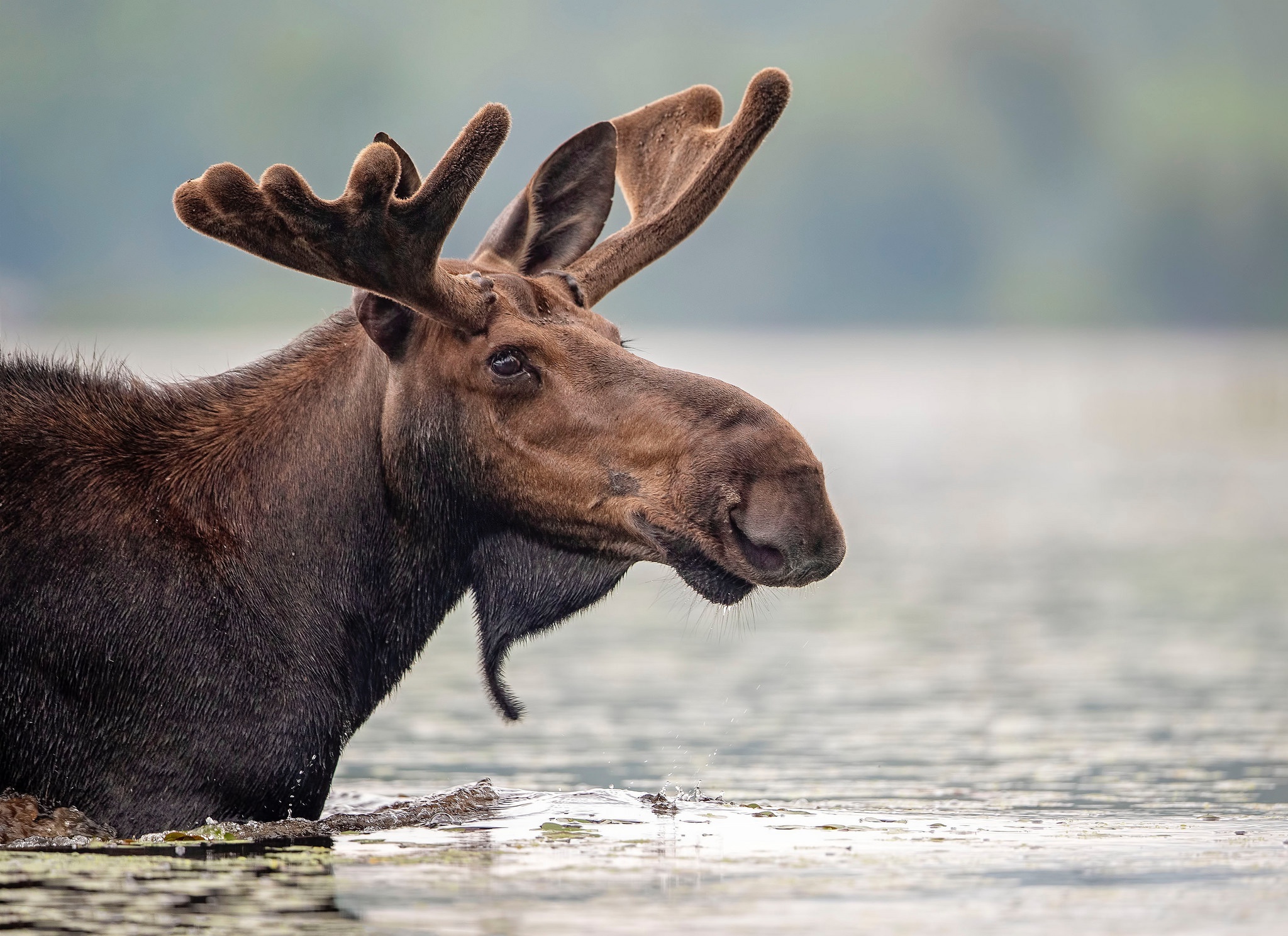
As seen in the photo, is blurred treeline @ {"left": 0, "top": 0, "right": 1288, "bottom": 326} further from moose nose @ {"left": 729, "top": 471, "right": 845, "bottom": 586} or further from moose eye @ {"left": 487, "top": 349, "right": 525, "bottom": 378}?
moose nose @ {"left": 729, "top": 471, "right": 845, "bottom": 586}

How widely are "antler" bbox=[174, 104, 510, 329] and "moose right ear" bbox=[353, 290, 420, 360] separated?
11 cm

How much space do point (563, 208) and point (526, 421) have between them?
1603 mm

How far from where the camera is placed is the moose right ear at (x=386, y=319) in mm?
7125

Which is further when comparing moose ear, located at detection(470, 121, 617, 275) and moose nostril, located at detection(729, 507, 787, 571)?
moose ear, located at detection(470, 121, 617, 275)

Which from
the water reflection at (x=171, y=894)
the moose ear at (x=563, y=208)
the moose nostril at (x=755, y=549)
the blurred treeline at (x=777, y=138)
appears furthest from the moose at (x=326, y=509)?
the blurred treeline at (x=777, y=138)

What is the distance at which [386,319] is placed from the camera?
23.4ft

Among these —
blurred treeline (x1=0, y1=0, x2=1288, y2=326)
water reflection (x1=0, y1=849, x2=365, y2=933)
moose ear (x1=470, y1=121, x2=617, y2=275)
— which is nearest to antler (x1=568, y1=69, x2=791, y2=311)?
moose ear (x1=470, y1=121, x2=617, y2=275)

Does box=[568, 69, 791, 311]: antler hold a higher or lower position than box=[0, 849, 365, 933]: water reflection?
higher

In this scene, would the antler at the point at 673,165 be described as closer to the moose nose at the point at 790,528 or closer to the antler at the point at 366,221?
the antler at the point at 366,221

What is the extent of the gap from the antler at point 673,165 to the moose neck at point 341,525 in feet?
3.70

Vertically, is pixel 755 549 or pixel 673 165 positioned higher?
pixel 673 165

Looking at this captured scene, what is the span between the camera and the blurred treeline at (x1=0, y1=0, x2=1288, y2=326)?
115m

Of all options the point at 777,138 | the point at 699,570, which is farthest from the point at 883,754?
the point at 777,138

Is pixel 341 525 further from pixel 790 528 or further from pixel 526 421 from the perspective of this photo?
pixel 790 528
